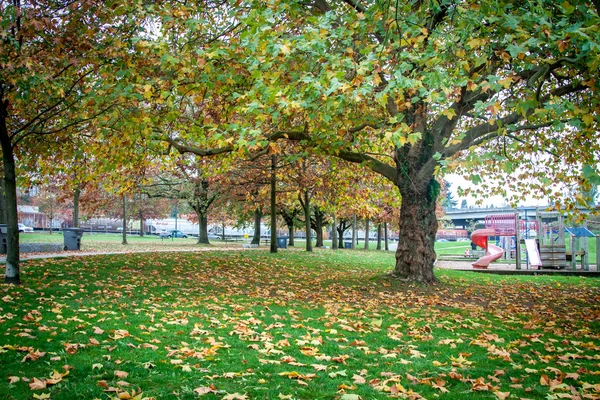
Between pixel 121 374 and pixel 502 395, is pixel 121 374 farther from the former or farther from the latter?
pixel 502 395

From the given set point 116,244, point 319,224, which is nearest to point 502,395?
point 116,244

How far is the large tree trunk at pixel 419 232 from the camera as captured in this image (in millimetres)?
12188

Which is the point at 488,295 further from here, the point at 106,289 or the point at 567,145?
the point at 106,289

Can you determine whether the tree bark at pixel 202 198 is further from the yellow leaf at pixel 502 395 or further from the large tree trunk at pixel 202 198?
the yellow leaf at pixel 502 395

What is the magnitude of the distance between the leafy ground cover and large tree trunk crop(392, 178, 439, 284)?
60cm

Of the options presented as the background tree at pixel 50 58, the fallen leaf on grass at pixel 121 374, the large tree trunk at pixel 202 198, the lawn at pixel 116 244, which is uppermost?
the background tree at pixel 50 58

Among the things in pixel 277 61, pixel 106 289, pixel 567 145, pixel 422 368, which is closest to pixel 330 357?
pixel 422 368

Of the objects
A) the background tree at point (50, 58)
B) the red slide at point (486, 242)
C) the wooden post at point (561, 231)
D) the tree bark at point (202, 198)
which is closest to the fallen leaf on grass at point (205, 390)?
the background tree at point (50, 58)

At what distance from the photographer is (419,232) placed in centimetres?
1218

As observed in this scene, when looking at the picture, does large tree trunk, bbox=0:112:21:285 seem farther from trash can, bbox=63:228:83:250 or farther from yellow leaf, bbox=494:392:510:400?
trash can, bbox=63:228:83:250

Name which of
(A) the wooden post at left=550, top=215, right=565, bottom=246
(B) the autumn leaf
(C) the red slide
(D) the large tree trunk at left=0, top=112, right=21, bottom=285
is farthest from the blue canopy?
(D) the large tree trunk at left=0, top=112, right=21, bottom=285

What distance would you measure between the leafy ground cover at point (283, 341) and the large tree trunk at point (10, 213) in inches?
19.8

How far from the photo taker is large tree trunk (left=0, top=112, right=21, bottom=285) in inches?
374

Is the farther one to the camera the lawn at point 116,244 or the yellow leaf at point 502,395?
the lawn at point 116,244
